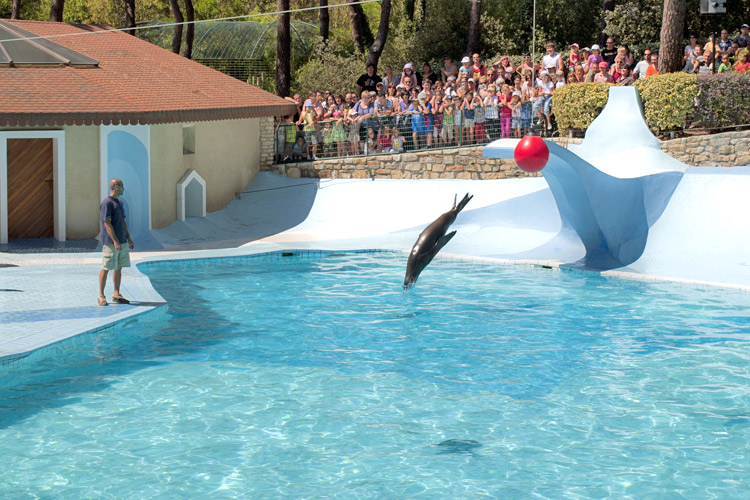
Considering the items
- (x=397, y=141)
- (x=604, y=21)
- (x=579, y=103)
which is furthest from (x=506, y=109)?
(x=604, y=21)

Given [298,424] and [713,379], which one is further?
[713,379]

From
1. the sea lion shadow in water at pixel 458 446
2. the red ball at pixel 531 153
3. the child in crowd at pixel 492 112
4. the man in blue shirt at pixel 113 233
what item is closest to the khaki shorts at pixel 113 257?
the man in blue shirt at pixel 113 233

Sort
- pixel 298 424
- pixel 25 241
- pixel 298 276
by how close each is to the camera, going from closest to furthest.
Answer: pixel 298 424 < pixel 298 276 < pixel 25 241

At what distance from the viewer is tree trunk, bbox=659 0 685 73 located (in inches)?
945

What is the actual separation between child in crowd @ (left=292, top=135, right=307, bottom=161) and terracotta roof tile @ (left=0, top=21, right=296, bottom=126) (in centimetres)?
104

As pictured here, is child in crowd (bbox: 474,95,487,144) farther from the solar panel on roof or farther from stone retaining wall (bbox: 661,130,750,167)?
the solar panel on roof

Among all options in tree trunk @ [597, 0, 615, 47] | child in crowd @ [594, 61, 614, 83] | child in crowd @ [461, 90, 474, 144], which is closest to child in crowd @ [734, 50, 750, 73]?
child in crowd @ [594, 61, 614, 83]

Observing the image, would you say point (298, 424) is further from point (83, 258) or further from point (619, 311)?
point (83, 258)

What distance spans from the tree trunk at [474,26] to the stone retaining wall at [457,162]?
11209mm

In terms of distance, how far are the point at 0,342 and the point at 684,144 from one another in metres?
15.4

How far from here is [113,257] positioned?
551 inches

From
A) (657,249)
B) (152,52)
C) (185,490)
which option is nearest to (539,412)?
(185,490)

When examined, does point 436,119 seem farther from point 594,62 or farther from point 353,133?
point 594,62

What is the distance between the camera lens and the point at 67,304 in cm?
1433
